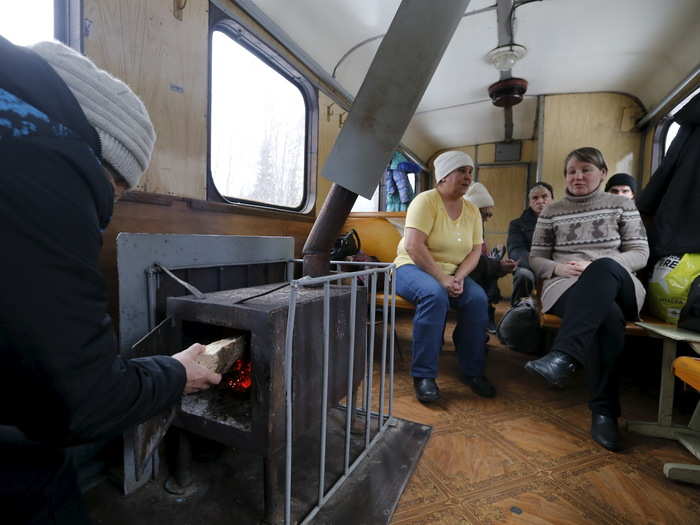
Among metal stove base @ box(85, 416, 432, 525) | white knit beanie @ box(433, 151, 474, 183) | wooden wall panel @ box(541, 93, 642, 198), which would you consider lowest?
metal stove base @ box(85, 416, 432, 525)

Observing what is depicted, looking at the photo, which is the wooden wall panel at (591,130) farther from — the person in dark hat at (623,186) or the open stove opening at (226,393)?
the open stove opening at (226,393)

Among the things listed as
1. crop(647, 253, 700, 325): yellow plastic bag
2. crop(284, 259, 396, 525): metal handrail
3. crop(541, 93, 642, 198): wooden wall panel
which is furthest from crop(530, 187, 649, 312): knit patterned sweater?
crop(541, 93, 642, 198): wooden wall panel

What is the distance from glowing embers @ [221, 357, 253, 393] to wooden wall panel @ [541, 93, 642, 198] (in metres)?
4.19

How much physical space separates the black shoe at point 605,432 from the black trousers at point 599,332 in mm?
27

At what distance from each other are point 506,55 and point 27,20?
3259mm

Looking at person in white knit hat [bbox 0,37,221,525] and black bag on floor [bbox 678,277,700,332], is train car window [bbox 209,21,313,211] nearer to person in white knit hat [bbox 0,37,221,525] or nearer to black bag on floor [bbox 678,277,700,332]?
person in white knit hat [bbox 0,37,221,525]

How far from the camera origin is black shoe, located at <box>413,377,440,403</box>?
74.5 inches

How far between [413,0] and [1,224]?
1823 millimetres

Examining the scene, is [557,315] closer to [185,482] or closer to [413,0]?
[413,0]

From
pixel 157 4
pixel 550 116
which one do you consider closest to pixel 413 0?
pixel 157 4

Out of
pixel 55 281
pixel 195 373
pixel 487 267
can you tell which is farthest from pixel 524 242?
pixel 55 281

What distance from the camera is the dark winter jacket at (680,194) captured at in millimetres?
1944

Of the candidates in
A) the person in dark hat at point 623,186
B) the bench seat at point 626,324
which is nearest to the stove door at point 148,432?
the bench seat at point 626,324

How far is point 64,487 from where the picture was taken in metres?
0.64
